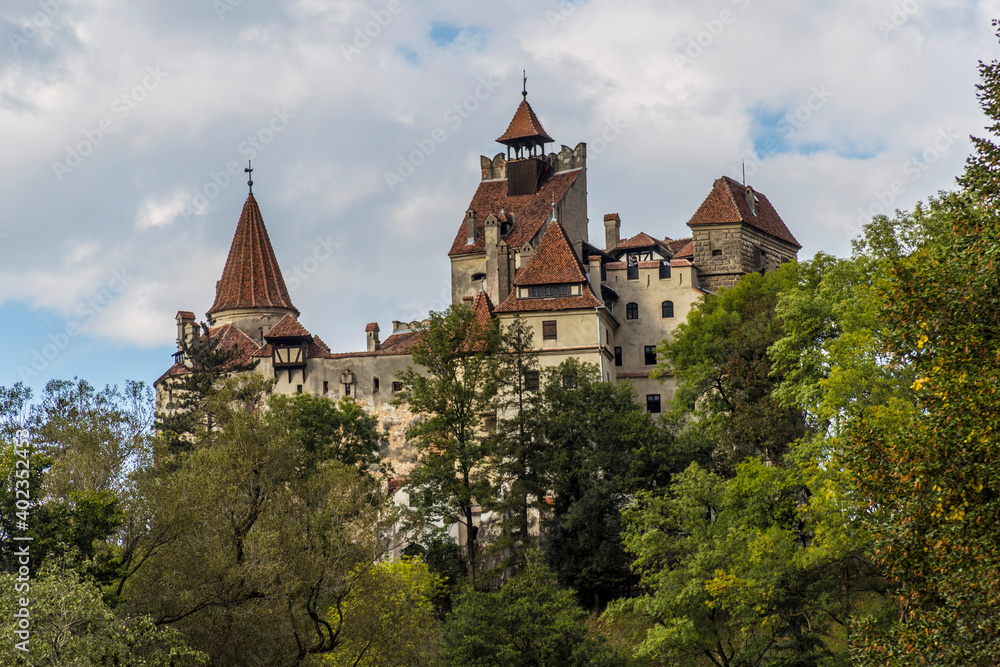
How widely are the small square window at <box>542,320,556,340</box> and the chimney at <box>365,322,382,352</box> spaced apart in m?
15.9

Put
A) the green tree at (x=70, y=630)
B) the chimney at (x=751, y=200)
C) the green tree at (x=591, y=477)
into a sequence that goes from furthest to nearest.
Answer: the chimney at (x=751, y=200)
the green tree at (x=591, y=477)
the green tree at (x=70, y=630)

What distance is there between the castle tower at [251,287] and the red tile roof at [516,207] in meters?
13.8

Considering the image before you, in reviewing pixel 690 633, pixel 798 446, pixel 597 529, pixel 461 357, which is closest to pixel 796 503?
pixel 798 446

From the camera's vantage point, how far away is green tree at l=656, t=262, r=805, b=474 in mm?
44812

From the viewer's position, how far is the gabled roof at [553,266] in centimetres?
5972

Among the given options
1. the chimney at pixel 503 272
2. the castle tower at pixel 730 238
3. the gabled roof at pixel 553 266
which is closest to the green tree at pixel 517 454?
the gabled roof at pixel 553 266

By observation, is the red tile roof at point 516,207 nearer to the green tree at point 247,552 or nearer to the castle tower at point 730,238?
the castle tower at point 730,238

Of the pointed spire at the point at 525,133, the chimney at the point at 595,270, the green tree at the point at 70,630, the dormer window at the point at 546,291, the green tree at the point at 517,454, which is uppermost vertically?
the pointed spire at the point at 525,133

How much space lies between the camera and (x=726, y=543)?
123 feet

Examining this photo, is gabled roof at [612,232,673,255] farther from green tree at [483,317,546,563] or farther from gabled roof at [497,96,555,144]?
green tree at [483,317,546,563]

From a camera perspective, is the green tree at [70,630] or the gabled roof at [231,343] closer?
the green tree at [70,630]

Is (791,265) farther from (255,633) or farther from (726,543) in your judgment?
(255,633)

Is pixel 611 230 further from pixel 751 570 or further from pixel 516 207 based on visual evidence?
pixel 751 570

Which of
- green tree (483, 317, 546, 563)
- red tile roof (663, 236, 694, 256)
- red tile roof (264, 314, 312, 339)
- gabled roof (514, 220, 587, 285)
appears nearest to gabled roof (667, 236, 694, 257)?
red tile roof (663, 236, 694, 256)
